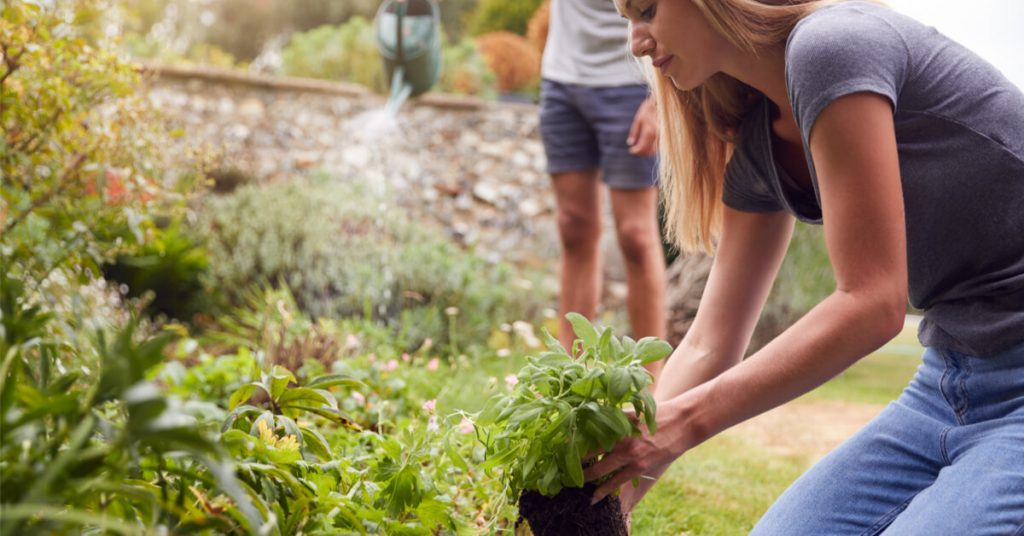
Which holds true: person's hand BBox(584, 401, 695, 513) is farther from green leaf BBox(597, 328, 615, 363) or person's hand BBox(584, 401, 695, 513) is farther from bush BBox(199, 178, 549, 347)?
bush BBox(199, 178, 549, 347)

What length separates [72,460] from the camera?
784mm

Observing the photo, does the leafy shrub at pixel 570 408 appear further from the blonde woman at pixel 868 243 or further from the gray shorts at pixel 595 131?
the gray shorts at pixel 595 131

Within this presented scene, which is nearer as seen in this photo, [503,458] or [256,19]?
[503,458]

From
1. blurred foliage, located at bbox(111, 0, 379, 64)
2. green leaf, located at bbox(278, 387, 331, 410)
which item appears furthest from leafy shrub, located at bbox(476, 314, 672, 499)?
blurred foliage, located at bbox(111, 0, 379, 64)

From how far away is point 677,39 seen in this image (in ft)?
5.05

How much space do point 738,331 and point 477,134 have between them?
570 cm

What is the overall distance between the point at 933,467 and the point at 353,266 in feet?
12.3

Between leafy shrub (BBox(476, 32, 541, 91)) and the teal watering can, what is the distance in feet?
15.1

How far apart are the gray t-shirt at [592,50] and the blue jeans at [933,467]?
5.94ft

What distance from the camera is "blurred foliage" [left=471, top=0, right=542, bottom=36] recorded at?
1090 cm

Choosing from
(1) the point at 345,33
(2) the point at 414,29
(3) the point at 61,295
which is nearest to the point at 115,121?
(3) the point at 61,295

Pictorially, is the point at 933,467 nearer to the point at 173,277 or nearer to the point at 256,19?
the point at 173,277

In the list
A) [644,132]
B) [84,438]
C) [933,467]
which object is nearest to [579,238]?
[644,132]

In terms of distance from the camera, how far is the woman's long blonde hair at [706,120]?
1.51m
